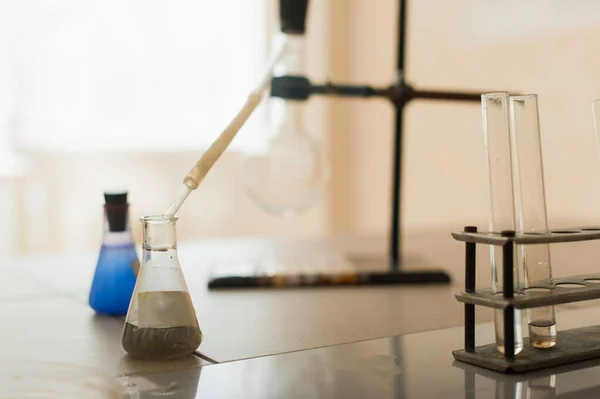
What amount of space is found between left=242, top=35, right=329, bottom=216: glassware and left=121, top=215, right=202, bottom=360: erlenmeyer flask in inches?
17.7

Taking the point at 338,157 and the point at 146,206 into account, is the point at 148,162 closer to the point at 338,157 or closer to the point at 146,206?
the point at 146,206

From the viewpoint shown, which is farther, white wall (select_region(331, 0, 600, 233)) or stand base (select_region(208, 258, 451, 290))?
white wall (select_region(331, 0, 600, 233))

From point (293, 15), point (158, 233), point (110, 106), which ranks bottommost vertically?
point (158, 233)

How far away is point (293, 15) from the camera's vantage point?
1.07m

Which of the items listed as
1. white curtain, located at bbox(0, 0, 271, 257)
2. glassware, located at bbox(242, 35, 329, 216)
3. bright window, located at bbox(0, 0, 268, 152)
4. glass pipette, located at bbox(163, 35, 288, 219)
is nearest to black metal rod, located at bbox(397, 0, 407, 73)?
glassware, located at bbox(242, 35, 329, 216)

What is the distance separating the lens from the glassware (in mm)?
1102

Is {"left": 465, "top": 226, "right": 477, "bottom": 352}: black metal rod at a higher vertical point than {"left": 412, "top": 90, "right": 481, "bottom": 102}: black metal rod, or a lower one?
lower

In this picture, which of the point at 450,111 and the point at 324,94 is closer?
the point at 324,94

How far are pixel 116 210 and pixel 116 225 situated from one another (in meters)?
0.03

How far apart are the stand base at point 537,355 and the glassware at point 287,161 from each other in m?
0.52

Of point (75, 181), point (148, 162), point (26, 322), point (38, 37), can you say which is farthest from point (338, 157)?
point (26, 322)

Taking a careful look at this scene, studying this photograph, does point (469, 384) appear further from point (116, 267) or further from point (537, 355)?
point (116, 267)

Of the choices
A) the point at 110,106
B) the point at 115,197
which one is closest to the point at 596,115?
the point at 115,197

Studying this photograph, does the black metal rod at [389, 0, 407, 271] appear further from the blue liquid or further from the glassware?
the blue liquid
